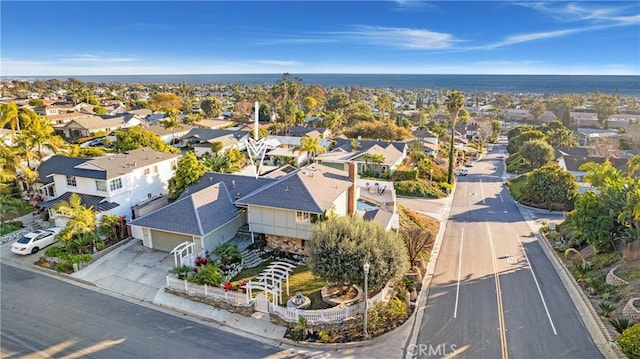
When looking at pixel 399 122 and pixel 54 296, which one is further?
pixel 399 122

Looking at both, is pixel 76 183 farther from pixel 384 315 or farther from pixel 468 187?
pixel 468 187

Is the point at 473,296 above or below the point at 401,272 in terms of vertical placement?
below

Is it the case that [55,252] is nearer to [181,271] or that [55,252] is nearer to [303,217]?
[181,271]

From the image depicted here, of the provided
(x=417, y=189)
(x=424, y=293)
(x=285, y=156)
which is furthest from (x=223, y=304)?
(x=285, y=156)

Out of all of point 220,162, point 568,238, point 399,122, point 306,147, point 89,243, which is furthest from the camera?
point 399,122

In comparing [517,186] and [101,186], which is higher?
[101,186]

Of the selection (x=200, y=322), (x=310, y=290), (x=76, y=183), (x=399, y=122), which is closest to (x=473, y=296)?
(x=310, y=290)
